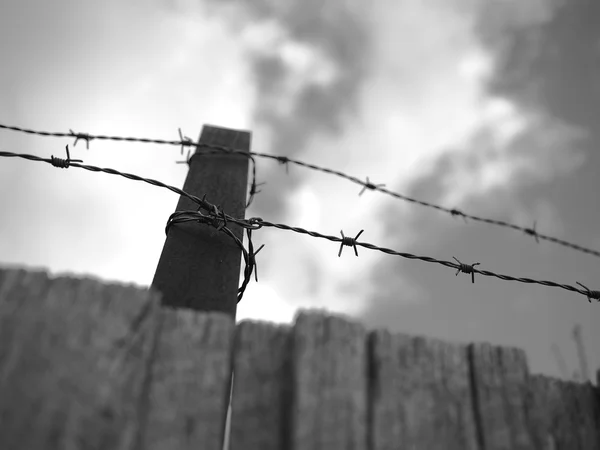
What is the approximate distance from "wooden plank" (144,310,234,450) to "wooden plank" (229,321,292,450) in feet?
0.10

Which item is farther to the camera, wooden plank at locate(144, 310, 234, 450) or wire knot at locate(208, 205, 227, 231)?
wire knot at locate(208, 205, 227, 231)

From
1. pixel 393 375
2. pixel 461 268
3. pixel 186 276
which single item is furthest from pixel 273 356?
pixel 461 268

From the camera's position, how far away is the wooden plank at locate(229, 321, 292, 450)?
3.75ft

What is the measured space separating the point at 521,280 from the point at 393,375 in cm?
110

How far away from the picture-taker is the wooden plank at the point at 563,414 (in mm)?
1288

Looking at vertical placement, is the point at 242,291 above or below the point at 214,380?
above

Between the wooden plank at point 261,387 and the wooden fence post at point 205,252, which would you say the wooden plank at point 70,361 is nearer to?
the wooden plank at point 261,387

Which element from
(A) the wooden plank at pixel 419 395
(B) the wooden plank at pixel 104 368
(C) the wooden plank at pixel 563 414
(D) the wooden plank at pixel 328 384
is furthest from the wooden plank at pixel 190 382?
(C) the wooden plank at pixel 563 414

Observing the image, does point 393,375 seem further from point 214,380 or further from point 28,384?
point 28,384

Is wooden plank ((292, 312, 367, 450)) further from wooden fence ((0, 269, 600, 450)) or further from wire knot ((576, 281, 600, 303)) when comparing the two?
wire knot ((576, 281, 600, 303))

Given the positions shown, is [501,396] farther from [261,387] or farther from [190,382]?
[190,382]

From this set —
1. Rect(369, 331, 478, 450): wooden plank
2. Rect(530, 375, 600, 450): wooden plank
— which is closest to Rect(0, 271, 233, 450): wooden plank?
Rect(369, 331, 478, 450): wooden plank

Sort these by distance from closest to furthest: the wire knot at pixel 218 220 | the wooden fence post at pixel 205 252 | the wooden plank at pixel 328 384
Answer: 1. the wooden plank at pixel 328 384
2. the wooden fence post at pixel 205 252
3. the wire knot at pixel 218 220

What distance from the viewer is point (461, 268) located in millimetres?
2195
